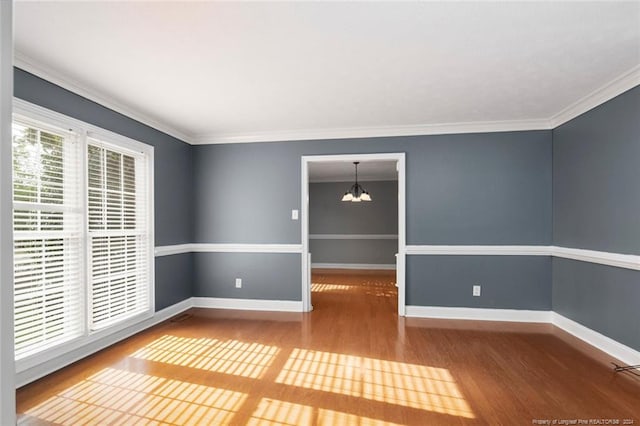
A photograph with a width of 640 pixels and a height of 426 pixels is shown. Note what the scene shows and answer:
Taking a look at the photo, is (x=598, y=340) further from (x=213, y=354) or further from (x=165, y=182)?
(x=165, y=182)

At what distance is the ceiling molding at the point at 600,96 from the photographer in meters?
2.73

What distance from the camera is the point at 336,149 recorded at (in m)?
4.48

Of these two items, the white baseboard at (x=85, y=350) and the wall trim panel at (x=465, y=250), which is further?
the wall trim panel at (x=465, y=250)

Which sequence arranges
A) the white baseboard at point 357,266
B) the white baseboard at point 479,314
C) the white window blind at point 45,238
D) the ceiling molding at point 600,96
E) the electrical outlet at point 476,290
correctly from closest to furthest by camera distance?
the white window blind at point 45,238 < the ceiling molding at point 600,96 < the white baseboard at point 479,314 < the electrical outlet at point 476,290 < the white baseboard at point 357,266

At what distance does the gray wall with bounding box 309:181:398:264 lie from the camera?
8547 millimetres

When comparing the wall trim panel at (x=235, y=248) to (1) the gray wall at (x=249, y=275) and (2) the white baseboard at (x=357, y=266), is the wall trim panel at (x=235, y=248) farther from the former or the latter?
(2) the white baseboard at (x=357, y=266)

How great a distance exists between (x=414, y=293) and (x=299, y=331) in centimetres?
159

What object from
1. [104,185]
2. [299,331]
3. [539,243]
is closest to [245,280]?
[299,331]

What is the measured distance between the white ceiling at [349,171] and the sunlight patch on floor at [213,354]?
4.10 meters

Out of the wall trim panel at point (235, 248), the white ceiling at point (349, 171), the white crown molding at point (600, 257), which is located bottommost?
the wall trim panel at point (235, 248)

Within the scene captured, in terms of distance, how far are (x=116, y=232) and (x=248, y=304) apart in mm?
1949

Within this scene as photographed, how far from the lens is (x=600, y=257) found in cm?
314

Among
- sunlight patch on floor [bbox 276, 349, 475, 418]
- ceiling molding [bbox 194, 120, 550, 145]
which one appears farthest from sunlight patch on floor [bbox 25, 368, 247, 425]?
ceiling molding [bbox 194, 120, 550, 145]

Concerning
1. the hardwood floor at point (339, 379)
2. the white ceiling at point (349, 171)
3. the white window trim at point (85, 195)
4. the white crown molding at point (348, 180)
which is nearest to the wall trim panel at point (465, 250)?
the white window trim at point (85, 195)
